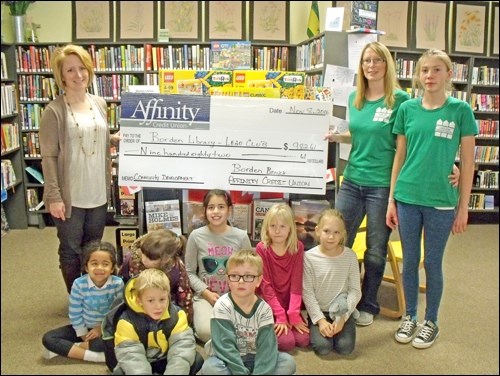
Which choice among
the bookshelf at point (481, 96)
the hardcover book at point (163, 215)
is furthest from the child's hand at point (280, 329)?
the bookshelf at point (481, 96)

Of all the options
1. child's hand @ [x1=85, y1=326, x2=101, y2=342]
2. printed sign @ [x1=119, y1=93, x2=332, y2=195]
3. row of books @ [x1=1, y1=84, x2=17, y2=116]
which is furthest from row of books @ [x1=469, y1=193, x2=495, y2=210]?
row of books @ [x1=1, y1=84, x2=17, y2=116]

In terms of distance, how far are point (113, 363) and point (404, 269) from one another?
148 cm

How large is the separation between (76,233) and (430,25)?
4.41 m

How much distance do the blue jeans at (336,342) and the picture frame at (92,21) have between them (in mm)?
3775

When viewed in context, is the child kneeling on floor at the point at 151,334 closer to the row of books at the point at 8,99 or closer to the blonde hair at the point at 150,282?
the blonde hair at the point at 150,282

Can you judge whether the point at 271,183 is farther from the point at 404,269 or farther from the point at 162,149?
the point at 404,269

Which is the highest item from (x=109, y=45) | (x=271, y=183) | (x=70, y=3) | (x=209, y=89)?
(x=70, y=3)

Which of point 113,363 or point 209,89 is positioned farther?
point 209,89

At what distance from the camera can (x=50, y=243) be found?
13.6 feet

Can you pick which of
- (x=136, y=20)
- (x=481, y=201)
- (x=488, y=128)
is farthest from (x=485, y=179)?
(x=136, y=20)

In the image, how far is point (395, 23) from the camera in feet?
16.9

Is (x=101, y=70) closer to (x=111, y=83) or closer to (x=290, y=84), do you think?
(x=111, y=83)

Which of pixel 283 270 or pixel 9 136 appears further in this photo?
pixel 9 136

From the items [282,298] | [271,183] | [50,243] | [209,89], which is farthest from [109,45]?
[282,298]
